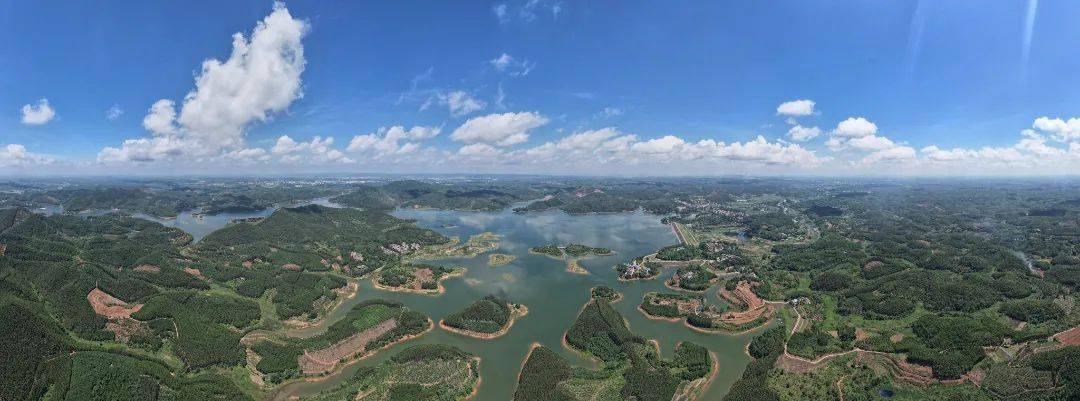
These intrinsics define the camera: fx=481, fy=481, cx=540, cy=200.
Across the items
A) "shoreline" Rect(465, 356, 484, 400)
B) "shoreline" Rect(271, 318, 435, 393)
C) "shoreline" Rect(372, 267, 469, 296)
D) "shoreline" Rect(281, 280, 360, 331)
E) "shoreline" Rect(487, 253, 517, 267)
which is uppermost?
"shoreline" Rect(487, 253, 517, 267)

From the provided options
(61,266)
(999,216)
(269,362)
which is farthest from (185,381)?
(999,216)

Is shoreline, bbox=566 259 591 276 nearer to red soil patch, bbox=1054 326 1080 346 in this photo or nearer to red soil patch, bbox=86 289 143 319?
red soil patch, bbox=1054 326 1080 346

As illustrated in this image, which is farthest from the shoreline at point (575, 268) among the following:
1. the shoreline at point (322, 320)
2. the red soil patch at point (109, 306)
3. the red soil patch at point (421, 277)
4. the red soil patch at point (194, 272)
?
the red soil patch at point (109, 306)

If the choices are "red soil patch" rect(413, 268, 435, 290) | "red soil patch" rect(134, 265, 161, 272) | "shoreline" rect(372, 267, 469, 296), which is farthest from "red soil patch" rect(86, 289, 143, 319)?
"red soil patch" rect(413, 268, 435, 290)

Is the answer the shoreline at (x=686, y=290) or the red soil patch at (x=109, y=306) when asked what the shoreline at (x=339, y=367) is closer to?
the red soil patch at (x=109, y=306)

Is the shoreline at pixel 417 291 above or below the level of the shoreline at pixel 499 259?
below

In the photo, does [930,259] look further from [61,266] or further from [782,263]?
[61,266]
